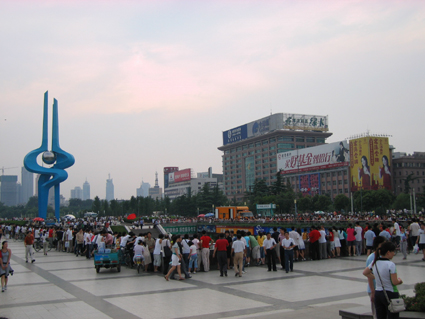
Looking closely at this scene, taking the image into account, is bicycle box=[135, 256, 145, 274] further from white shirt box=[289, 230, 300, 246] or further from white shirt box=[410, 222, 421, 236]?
white shirt box=[410, 222, 421, 236]

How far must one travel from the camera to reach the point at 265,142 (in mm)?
130125

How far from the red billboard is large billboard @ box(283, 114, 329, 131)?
6557 cm

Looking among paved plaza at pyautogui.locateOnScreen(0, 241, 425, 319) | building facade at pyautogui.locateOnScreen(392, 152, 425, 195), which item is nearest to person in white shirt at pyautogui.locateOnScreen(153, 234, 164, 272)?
paved plaza at pyautogui.locateOnScreen(0, 241, 425, 319)

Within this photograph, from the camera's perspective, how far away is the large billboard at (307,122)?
123 metres

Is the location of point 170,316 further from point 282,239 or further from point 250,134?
point 250,134

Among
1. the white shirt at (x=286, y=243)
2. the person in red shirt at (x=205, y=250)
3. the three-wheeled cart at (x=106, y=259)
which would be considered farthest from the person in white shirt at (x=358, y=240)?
the three-wheeled cart at (x=106, y=259)

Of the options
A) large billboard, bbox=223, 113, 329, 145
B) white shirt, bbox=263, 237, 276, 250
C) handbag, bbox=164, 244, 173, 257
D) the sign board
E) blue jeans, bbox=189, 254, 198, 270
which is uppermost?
large billboard, bbox=223, 113, 329, 145

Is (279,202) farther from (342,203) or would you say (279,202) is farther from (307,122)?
(307,122)

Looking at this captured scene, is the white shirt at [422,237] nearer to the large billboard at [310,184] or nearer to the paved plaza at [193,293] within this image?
the paved plaza at [193,293]

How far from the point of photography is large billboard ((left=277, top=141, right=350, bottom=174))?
299ft

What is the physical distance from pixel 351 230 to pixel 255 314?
37.7 feet

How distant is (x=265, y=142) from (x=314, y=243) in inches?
4460

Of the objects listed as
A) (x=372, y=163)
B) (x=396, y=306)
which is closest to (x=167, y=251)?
(x=396, y=306)

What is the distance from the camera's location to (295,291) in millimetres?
11164
